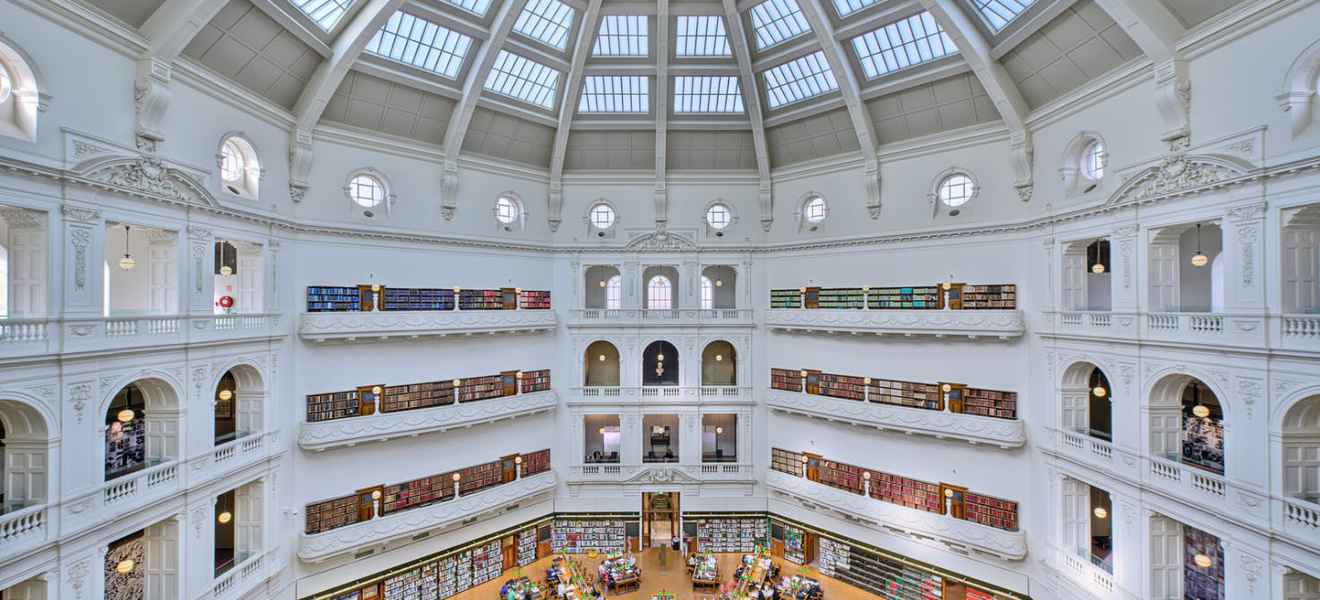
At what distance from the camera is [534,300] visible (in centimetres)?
2183

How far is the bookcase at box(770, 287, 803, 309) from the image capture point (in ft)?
70.7

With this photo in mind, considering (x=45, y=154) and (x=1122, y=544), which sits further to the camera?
(x=1122, y=544)

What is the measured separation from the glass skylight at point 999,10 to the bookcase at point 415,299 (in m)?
18.5

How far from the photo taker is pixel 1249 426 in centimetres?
1095

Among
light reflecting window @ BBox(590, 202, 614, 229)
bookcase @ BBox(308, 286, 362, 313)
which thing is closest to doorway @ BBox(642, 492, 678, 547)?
light reflecting window @ BBox(590, 202, 614, 229)

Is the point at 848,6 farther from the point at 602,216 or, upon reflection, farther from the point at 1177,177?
the point at 602,216

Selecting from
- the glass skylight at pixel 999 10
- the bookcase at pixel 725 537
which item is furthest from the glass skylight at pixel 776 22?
the bookcase at pixel 725 537

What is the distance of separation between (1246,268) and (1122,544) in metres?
6.97

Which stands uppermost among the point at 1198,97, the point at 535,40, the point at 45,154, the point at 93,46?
the point at 535,40

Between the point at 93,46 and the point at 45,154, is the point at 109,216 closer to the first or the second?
the point at 45,154

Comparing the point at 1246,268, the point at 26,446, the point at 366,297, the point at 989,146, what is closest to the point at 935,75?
the point at 989,146

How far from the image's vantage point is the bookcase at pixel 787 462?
21.1 meters

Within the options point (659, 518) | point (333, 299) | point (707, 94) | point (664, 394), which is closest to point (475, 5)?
point (707, 94)

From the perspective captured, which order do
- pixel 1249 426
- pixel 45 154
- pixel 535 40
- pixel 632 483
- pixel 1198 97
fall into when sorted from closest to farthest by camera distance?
pixel 45 154, pixel 1249 426, pixel 1198 97, pixel 535 40, pixel 632 483
